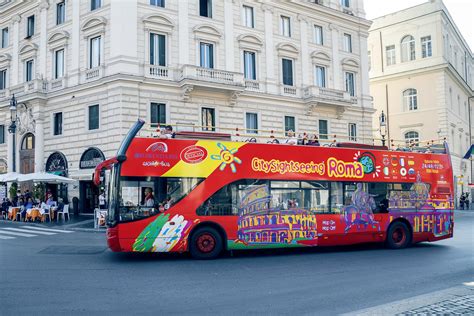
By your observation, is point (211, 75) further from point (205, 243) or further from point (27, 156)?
point (205, 243)

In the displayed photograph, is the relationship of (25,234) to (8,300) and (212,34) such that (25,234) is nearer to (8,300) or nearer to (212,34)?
(8,300)

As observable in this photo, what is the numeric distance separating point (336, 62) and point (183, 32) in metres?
13.6

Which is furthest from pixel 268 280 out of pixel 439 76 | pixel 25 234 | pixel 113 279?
pixel 439 76

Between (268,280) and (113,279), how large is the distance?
333 centimetres

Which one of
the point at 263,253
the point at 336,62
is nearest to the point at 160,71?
the point at 336,62

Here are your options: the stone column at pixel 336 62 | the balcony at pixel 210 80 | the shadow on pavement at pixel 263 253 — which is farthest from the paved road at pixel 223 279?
the stone column at pixel 336 62

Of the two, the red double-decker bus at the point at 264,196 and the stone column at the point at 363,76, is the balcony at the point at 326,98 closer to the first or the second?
the stone column at the point at 363,76

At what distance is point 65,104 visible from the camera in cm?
2941

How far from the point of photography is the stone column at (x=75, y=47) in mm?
28625

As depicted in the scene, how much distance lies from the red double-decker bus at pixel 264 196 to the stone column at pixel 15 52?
80.4ft

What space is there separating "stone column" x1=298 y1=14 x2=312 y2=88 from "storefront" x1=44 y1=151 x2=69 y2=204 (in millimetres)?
17713

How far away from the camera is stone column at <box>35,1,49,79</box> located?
101 ft

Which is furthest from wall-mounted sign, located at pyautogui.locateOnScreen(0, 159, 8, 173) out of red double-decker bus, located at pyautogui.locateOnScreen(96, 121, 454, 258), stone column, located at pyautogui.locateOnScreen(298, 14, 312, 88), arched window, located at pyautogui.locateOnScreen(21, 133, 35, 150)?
red double-decker bus, located at pyautogui.locateOnScreen(96, 121, 454, 258)

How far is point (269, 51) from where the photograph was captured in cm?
3216
